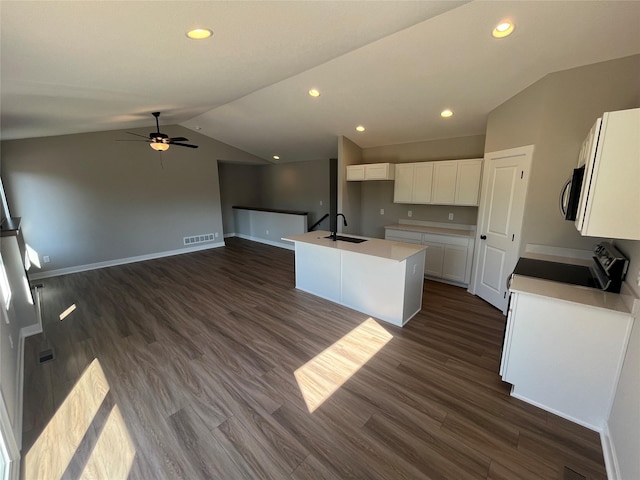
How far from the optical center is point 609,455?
158cm

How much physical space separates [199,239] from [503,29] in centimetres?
666

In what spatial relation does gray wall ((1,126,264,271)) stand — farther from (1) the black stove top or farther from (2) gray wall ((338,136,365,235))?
(1) the black stove top

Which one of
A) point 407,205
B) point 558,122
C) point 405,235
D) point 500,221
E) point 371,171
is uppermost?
point 558,122

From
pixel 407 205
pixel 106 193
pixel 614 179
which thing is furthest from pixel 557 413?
pixel 106 193

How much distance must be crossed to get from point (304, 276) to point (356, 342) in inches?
59.7

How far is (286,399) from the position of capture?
207cm

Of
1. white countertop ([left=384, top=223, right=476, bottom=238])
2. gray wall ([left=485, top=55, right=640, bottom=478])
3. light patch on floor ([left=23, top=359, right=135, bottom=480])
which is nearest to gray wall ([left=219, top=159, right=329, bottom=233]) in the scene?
white countertop ([left=384, top=223, right=476, bottom=238])

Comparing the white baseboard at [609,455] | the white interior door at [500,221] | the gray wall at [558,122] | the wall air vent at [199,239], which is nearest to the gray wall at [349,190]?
the white interior door at [500,221]

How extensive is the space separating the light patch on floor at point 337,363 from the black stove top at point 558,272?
4.73ft

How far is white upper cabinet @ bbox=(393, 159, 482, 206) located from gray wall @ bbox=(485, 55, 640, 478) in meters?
0.76

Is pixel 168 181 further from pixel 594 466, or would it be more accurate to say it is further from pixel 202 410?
pixel 594 466

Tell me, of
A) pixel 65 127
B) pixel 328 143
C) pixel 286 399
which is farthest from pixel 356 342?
pixel 65 127

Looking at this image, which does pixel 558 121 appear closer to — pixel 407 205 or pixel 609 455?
pixel 407 205

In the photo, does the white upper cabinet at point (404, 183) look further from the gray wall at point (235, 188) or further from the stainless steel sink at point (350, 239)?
the gray wall at point (235, 188)
